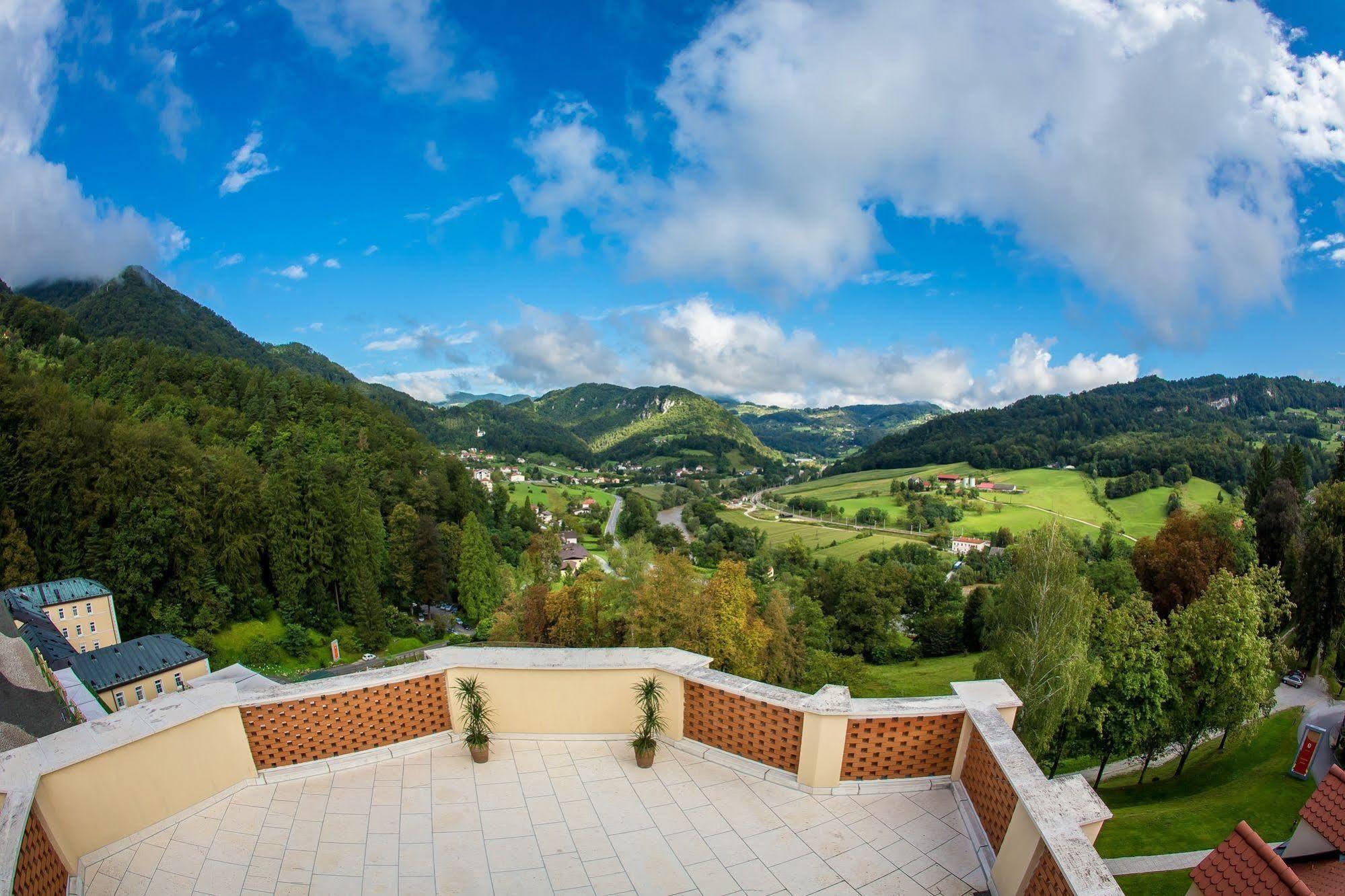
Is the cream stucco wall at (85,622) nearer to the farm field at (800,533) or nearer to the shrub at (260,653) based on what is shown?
the shrub at (260,653)

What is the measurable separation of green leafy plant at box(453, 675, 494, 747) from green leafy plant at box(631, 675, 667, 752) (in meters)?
1.58

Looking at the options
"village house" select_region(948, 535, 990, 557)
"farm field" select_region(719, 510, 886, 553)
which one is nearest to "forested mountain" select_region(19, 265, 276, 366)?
"farm field" select_region(719, 510, 886, 553)

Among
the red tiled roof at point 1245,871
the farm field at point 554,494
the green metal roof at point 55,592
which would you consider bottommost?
the farm field at point 554,494

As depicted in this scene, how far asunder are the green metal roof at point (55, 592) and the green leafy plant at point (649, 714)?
3596cm

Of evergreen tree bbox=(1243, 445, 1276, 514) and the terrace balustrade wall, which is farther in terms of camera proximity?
evergreen tree bbox=(1243, 445, 1276, 514)

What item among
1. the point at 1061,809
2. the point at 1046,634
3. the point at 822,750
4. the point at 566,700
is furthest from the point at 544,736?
the point at 1046,634

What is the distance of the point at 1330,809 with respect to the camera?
873cm

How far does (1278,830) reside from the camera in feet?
49.8

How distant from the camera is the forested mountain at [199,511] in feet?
111

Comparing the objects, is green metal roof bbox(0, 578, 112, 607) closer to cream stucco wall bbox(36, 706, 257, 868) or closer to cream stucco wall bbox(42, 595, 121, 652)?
cream stucco wall bbox(42, 595, 121, 652)

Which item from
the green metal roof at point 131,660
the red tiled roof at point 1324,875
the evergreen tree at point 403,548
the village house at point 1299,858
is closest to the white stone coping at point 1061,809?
the village house at point 1299,858

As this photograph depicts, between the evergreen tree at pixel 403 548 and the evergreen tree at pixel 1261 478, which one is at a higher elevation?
the evergreen tree at pixel 1261 478

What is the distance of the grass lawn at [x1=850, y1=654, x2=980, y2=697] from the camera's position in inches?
1153

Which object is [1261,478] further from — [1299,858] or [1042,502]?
[1042,502]
